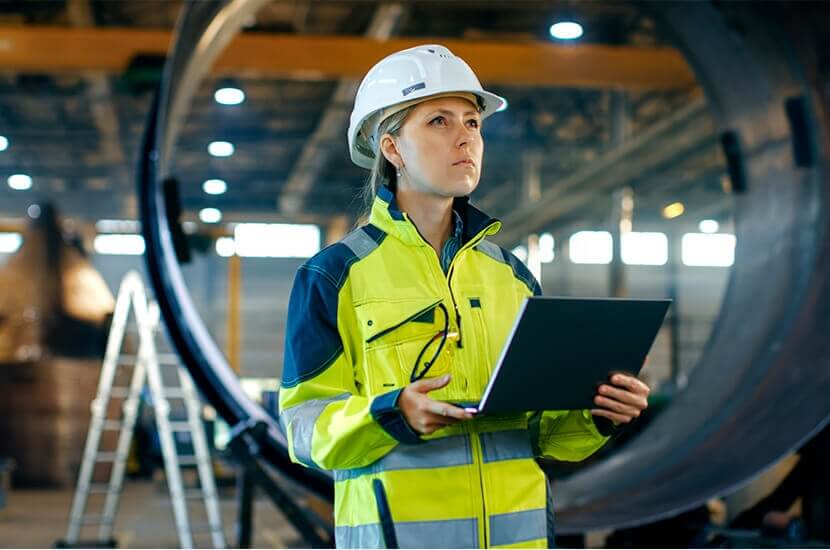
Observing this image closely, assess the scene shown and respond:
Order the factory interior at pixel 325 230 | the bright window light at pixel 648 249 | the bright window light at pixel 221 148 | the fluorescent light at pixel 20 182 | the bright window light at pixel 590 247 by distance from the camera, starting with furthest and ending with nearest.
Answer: the bright window light at pixel 648 249 → the bright window light at pixel 590 247 → the fluorescent light at pixel 20 182 → the bright window light at pixel 221 148 → the factory interior at pixel 325 230

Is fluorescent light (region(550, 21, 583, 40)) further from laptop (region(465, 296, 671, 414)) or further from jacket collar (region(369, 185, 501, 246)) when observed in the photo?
laptop (region(465, 296, 671, 414))

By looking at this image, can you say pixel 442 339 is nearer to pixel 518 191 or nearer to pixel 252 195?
→ pixel 518 191

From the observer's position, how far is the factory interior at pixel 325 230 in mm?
3898

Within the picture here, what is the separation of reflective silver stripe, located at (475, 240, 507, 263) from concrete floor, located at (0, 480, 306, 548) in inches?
149

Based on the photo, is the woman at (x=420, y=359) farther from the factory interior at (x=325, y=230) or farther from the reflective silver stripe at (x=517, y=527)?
the factory interior at (x=325, y=230)

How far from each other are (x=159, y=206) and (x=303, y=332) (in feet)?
8.82

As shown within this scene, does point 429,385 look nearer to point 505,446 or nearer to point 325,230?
point 505,446

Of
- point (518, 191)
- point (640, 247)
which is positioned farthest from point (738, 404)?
point (640, 247)

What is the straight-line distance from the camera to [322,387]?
1.51 m

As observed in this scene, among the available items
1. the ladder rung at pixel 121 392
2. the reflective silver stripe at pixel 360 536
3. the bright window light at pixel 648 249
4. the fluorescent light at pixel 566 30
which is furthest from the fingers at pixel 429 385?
the bright window light at pixel 648 249

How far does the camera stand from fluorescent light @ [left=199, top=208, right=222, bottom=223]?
1972 cm

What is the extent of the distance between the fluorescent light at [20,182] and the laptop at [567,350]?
58.8 feet

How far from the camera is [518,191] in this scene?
705 inches

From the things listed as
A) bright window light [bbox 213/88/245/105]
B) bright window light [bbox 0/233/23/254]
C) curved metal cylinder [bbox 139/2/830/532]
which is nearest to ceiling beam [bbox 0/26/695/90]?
bright window light [bbox 213/88/245/105]
